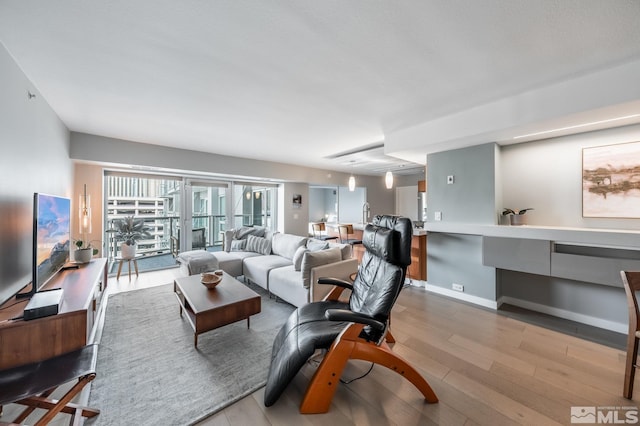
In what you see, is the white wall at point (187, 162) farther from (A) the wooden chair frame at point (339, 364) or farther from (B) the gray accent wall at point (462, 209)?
(A) the wooden chair frame at point (339, 364)

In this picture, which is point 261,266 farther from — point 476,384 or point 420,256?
point 476,384

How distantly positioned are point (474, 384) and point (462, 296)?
1.87 m

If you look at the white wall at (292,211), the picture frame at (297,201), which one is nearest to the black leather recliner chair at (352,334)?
the white wall at (292,211)

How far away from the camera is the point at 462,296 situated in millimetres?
3396

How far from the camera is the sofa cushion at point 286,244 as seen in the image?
13.0ft

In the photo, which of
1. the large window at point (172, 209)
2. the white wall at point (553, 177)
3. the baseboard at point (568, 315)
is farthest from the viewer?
the large window at point (172, 209)

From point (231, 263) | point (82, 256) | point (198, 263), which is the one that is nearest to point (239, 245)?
point (231, 263)

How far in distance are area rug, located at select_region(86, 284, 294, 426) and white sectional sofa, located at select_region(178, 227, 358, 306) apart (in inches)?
16.9

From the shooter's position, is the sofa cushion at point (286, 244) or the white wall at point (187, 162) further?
the sofa cushion at point (286, 244)

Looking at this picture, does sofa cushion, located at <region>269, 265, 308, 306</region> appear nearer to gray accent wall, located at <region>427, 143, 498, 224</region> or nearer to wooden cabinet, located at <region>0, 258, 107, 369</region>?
wooden cabinet, located at <region>0, 258, 107, 369</region>

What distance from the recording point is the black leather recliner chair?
4.95 ft

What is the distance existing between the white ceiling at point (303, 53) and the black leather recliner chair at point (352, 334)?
52.0 inches

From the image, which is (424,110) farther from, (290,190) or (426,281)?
(290,190)

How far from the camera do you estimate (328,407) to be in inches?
61.4
